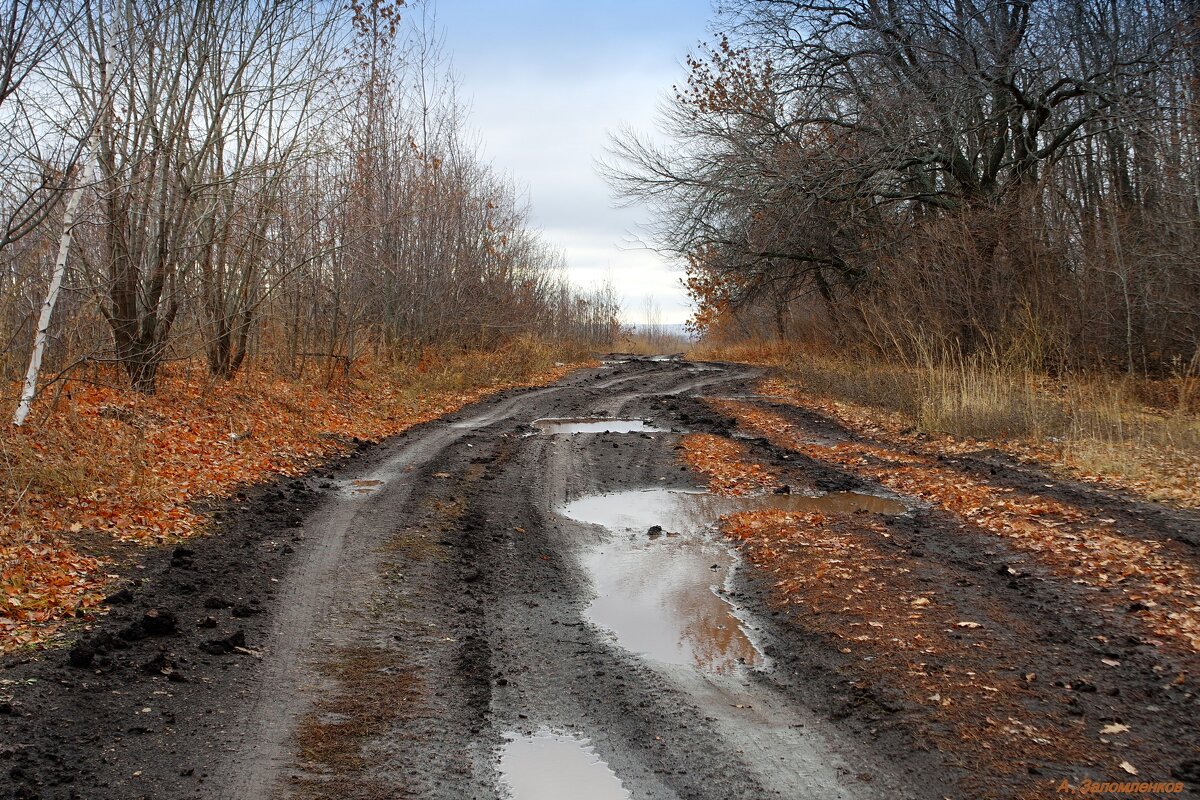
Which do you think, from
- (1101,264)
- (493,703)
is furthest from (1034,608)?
(1101,264)

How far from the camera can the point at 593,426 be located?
15633 millimetres

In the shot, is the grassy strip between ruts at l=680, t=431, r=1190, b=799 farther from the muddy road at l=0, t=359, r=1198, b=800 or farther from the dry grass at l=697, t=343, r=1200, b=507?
the dry grass at l=697, t=343, r=1200, b=507

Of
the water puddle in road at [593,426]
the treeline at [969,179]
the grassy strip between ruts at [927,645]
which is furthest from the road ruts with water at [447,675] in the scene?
the treeline at [969,179]

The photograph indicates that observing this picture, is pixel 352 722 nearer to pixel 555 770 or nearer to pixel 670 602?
pixel 555 770

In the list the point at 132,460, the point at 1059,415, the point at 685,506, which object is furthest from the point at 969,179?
the point at 132,460

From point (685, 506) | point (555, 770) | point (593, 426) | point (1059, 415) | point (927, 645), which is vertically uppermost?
point (1059, 415)

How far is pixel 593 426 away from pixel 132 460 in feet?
27.5

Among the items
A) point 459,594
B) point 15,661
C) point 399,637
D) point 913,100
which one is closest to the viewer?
point 15,661

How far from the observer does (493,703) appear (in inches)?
179

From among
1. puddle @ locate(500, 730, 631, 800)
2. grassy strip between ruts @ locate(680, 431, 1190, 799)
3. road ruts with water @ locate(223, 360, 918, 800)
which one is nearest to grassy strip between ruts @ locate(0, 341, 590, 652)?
road ruts with water @ locate(223, 360, 918, 800)

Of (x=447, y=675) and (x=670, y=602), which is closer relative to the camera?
(x=447, y=675)

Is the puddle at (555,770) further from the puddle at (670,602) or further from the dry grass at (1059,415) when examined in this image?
the dry grass at (1059,415)

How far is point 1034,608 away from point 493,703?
376cm

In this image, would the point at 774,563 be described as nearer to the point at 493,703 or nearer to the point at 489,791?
the point at 493,703
